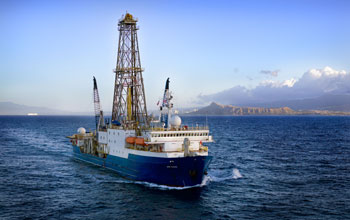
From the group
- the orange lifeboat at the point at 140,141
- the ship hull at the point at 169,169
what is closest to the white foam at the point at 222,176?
the ship hull at the point at 169,169

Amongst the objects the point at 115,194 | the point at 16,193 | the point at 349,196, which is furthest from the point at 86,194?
the point at 349,196

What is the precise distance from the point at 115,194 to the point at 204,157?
39.5ft

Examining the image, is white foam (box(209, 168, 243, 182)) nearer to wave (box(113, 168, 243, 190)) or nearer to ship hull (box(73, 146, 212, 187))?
wave (box(113, 168, 243, 190))

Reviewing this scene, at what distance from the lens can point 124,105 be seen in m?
58.3

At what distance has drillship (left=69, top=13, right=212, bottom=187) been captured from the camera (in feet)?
A: 135

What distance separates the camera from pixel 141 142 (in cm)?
4388

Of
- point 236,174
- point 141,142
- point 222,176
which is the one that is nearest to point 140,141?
point 141,142

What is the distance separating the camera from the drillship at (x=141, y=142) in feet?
135

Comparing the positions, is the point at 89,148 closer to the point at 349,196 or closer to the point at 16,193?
the point at 16,193

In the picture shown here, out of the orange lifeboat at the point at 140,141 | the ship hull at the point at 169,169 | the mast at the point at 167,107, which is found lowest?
the ship hull at the point at 169,169

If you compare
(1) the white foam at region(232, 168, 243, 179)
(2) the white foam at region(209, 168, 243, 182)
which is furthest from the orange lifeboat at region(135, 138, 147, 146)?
(1) the white foam at region(232, 168, 243, 179)

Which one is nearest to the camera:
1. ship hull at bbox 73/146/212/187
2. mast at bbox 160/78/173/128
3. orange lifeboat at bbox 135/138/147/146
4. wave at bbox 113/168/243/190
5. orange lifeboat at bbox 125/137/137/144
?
ship hull at bbox 73/146/212/187

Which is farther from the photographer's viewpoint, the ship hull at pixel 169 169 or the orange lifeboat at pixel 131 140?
the orange lifeboat at pixel 131 140

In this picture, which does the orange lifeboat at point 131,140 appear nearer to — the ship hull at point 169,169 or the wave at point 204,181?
the ship hull at point 169,169
